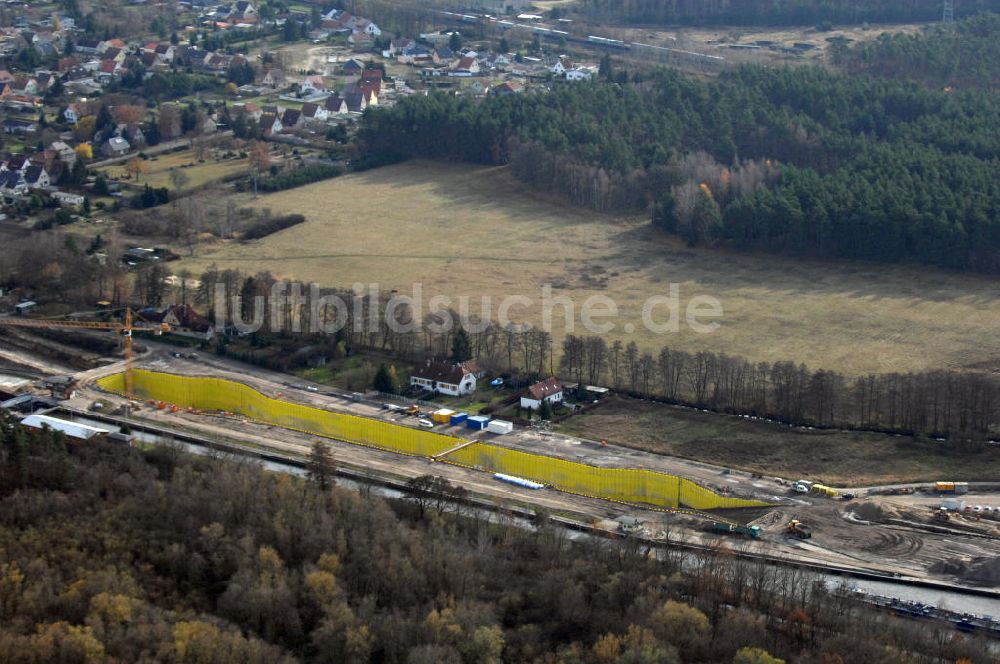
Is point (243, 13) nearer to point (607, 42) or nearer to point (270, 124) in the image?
point (607, 42)

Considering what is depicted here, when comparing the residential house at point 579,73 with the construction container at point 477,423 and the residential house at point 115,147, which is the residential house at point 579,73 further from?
the construction container at point 477,423

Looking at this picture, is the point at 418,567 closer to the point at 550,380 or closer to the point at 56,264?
the point at 550,380

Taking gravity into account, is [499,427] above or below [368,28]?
below

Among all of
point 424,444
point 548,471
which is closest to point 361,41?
point 424,444

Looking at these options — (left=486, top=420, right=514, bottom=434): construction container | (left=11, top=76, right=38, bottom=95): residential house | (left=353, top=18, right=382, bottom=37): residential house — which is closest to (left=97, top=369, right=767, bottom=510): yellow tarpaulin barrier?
(left=486, top=420, right=514, bottom=434): construction container

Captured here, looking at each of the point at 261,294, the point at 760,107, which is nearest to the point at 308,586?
the point at 261,294

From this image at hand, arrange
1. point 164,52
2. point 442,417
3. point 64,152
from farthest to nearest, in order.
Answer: point 164,52 < point 64,152 < point 442,417

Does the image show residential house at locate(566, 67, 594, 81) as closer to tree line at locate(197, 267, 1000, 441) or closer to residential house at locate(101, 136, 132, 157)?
residential house at locate(101, 136, 132, 157)

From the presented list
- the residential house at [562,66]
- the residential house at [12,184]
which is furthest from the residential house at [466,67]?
the residential house at [12,184]
